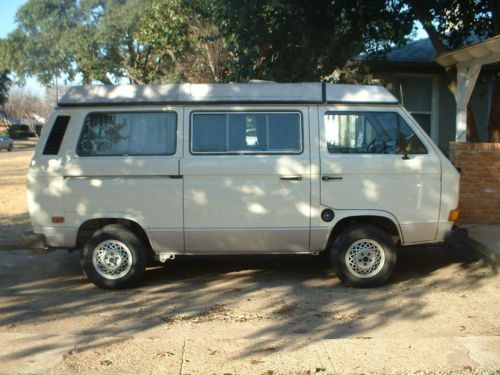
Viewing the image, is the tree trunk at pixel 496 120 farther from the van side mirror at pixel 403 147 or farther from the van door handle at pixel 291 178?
the van door handle at pixel 291 178

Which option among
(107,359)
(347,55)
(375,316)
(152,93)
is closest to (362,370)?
(375,316)

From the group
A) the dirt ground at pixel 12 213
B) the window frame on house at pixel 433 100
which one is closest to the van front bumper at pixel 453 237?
the dirt ground at pixel 12 213

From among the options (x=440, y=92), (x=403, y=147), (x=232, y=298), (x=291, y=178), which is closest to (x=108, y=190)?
(x=232, y=298)

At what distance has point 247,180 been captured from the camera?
20.3 ft

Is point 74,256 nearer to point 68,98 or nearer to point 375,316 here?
point 68,98

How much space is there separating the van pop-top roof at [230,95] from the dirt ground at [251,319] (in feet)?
6.95

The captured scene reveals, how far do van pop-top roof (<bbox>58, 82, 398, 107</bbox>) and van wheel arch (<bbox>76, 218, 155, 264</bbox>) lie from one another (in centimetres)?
131

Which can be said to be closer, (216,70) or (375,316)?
(375,316)

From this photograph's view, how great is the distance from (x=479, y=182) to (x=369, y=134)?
3.67m

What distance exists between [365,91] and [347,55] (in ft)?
18.1

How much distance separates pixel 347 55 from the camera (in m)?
11.6

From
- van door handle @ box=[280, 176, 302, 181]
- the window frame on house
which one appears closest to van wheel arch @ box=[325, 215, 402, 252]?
van door handle @ box=[280, 176, 302, 181]

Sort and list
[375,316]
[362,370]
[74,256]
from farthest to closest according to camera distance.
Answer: [74,256], [375,316], [362,370]

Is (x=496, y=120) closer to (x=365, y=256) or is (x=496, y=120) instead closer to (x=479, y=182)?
(x=479, y=182)
